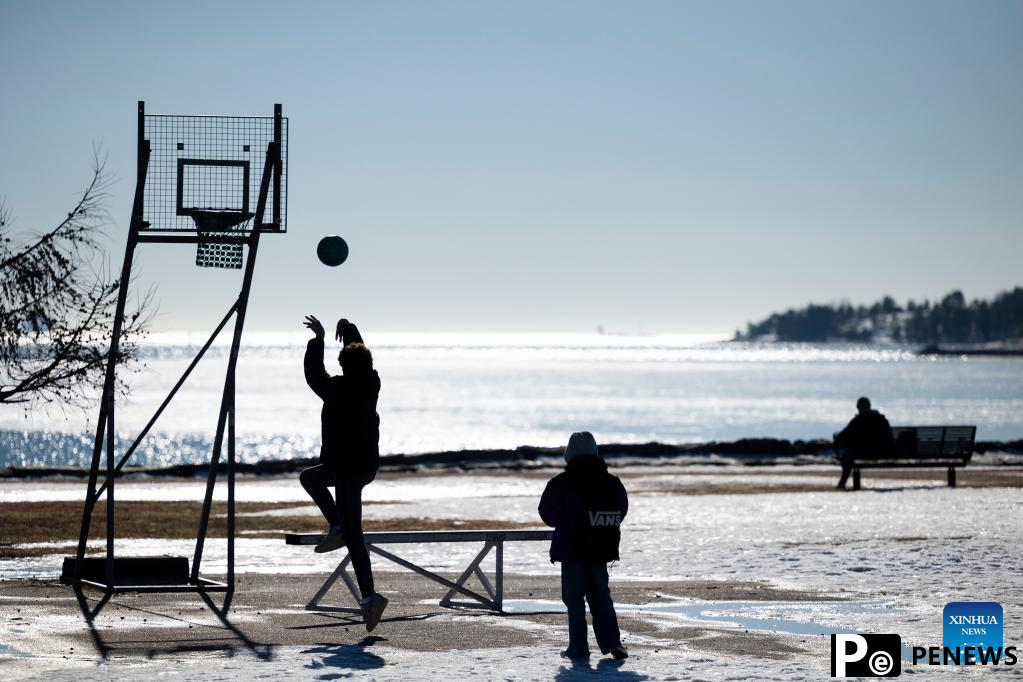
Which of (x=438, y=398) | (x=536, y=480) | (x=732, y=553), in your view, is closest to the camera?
(x=732, y=553)

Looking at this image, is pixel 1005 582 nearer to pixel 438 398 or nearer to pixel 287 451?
pixel 287 451

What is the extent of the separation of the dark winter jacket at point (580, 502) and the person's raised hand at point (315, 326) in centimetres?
219

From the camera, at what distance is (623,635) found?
10.3 m

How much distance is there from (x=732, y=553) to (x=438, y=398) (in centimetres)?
12699

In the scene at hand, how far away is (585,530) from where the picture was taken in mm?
9125

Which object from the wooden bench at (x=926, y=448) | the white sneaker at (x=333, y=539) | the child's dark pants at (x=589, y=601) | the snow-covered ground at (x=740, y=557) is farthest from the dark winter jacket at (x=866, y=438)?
the child's dark pants at (x=589, y=601)

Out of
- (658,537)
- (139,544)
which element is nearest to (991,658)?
(658,537)

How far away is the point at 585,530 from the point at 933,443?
60.3 feet

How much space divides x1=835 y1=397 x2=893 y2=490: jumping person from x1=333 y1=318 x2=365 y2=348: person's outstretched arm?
1598 centimetres

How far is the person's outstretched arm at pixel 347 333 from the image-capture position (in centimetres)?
1054

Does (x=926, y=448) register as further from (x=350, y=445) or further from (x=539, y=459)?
(x=350, y=445)

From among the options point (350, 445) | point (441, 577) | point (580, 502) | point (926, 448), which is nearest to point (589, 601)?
point (580, 502)

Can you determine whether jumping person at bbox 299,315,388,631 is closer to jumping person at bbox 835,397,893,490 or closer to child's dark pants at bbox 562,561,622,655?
child's dark pants at bbox 562,561,622,655

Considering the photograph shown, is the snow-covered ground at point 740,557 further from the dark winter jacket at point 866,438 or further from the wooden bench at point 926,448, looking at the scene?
the dark winter jacket at point 866,438
